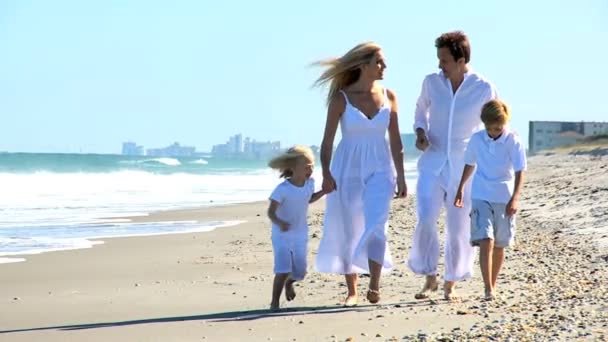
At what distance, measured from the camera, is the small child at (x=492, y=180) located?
21.9 feet

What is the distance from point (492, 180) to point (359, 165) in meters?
0.87

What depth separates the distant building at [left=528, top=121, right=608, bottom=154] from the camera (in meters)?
113

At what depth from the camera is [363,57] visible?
6.84 metres

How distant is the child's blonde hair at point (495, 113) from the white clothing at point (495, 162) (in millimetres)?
111

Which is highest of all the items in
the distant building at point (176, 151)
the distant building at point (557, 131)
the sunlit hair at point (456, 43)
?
the distant building at point (557, 131)

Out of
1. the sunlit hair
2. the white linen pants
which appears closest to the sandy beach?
the white linen pants

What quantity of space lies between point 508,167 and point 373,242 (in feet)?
3.30

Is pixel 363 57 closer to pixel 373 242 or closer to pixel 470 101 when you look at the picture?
pixel 470 101

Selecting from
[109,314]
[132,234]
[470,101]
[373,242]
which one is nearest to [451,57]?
[470,101]

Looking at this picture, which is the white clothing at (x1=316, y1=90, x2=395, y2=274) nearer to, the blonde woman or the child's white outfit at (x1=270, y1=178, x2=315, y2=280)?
the blonde woman

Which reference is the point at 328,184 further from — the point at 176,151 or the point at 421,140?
the point at 176,151

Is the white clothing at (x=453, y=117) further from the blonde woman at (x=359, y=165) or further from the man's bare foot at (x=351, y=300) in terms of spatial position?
the man's bare foot at (x=351, y=300)

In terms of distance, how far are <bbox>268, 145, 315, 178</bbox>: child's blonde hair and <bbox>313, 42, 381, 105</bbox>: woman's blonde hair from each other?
1.27 ft

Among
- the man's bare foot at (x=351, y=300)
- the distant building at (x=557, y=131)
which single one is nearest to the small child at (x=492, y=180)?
the man's bare foot at (x=351, y=300)
